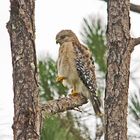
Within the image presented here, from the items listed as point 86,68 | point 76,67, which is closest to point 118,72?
point 86,68

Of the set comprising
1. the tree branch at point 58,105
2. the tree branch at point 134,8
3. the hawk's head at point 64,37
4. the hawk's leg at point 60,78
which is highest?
the tree branch at point 134,8

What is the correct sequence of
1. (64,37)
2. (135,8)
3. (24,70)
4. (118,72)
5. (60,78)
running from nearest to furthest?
1. (24,70)
2. (118,72)
3. (135,8)
4. (60,78)
5. (64,37)

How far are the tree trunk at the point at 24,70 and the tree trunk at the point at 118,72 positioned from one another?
92cm

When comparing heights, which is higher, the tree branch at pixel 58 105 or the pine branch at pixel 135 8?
the pine branch at pixel 135 8

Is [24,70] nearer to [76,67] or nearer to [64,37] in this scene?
[76,67]

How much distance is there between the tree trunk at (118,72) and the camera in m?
4.02

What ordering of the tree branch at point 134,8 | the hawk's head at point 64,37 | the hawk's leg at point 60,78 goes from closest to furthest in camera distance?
the tree branch at point 134,8, the hawk's leg at point 60,78, the hawk's head at point 64,37

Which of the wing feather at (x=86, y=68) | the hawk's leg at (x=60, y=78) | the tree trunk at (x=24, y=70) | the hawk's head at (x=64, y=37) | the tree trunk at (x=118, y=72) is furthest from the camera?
the hawk's head at (x=64, y=37)

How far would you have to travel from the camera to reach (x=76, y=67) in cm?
586

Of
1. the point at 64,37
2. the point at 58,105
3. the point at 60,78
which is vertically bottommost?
the point at 58,105

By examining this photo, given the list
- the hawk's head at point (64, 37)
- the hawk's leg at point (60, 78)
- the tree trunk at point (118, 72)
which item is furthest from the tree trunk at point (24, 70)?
the hawk's head at point (64, 37)

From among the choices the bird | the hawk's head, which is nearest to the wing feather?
the bird

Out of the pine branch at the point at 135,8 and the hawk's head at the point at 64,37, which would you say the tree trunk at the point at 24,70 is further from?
the hawk's head at the point at 64,37

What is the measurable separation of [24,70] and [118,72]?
1.02 m
